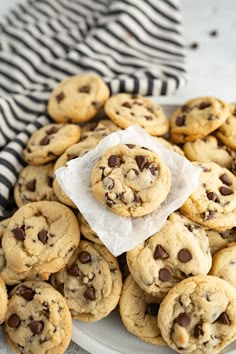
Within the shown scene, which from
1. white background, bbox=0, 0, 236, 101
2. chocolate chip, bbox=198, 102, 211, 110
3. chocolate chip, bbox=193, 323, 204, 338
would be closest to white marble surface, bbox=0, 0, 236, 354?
white background, bbox=0, 0, 236, 101

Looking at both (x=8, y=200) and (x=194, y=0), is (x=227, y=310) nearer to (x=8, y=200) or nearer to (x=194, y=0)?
(x=8, y=200)

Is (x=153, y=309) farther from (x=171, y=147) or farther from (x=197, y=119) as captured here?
(x=197, y=119)

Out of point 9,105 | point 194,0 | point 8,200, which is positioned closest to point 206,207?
point 8,200

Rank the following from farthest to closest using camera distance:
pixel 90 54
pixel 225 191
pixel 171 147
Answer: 1. pixel 90 54
2. pixel 171 147
3. pixel 225 191

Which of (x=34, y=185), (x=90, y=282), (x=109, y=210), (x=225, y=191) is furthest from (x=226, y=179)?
(x=34, y=185)

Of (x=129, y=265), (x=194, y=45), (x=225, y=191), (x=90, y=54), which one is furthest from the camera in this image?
(x=194, y=45)

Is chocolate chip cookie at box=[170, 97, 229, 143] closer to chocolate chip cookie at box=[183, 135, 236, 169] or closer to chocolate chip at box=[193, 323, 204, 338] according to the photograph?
chocolate chip cookie at box=[183, 135, 236, 169]

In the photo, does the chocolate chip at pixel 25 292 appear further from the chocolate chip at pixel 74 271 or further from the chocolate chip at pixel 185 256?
the chocolate chip at pixel 185 256

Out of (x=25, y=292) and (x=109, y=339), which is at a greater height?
(x=25, y=292)
